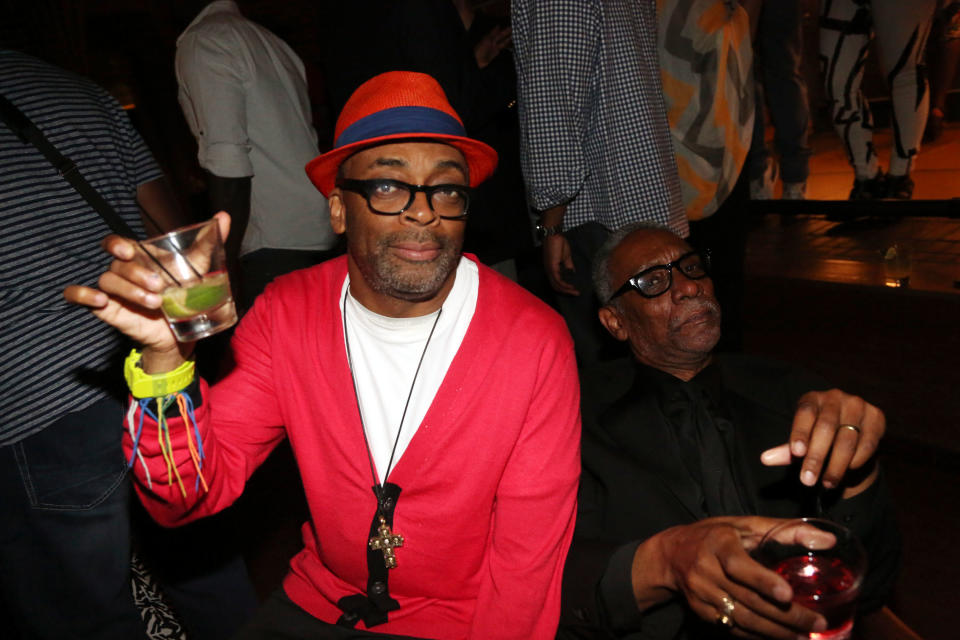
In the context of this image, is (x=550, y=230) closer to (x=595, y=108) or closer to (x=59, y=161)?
(x=595, y=108)

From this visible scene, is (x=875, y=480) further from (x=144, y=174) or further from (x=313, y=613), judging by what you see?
(x=144, y=174)

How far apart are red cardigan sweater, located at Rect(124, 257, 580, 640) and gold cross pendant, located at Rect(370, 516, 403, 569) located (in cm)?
3

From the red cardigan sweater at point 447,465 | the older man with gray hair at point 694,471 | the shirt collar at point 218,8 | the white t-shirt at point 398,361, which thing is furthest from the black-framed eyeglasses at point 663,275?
the shirt collar at point 218,8

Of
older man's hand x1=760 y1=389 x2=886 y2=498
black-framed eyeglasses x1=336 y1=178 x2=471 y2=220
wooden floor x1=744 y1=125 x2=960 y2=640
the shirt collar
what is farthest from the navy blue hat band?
wooden floor x1=744 y1=125 x2=960 y2=640

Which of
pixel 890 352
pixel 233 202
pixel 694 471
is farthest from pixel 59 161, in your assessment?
pixel 890 352

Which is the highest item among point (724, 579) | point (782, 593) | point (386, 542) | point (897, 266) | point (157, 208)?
point (157, 208)

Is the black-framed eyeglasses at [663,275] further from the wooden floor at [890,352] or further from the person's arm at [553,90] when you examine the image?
the wooden floor at [890,352]

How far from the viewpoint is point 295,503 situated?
11.1 feet

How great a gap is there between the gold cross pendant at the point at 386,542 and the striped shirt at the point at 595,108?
1.44 metres

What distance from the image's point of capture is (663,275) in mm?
2068

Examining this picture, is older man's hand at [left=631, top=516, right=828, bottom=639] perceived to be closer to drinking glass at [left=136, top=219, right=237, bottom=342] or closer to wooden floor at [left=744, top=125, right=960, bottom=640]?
drinking glass at [left=136, top=219, right=237, bottom=342]

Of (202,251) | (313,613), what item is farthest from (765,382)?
(202,251)

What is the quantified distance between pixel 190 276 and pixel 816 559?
4.05ft

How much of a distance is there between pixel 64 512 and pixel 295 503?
1.55 meters
